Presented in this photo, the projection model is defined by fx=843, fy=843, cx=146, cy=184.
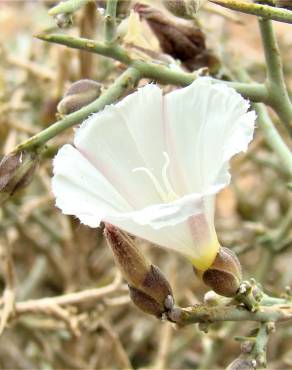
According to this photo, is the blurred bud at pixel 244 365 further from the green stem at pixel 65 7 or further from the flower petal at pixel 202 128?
the green stem at pixel 65 7

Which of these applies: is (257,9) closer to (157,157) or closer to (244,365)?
(157,157)

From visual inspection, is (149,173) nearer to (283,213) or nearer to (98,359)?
(98,359)

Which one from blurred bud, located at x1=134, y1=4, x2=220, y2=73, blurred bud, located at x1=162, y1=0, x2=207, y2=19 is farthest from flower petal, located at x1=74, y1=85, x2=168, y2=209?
blurred bud, located at x1=134, y1=4, x2=220, y2=73

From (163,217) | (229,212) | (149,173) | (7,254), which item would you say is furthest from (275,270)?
(163,217)

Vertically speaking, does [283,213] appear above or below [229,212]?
above

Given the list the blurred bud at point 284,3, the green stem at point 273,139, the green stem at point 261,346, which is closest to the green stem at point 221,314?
the green stem at point 261,346

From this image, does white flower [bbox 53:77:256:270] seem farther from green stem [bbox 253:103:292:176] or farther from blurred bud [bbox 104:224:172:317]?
green stem [bbox 253:103:292:176]

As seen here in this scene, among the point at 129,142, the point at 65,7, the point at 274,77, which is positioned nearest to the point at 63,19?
the point at 65,7
